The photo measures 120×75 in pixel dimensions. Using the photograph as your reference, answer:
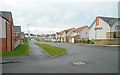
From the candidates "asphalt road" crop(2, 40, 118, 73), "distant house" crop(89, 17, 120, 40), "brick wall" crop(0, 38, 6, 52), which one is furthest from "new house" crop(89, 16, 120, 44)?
"asphalt road" crop(2, 40, 118, 73)

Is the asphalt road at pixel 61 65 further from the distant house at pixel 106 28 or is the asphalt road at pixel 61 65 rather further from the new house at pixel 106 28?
the distant house at pixel 106 28

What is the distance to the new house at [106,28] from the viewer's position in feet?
175

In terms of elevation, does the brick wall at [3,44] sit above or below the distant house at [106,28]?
below

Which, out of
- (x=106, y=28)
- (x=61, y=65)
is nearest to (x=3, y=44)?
(x=61, y=65)

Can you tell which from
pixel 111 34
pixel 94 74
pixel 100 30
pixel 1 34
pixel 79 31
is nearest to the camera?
pixel 94 74

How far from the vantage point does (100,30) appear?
57125mm

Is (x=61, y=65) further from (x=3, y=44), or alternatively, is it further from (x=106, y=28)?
(x=106, y=28)

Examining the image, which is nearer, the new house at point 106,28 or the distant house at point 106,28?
the new house at point 106,28

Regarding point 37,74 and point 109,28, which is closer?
point 37,74

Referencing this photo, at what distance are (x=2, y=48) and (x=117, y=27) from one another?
40.8 m

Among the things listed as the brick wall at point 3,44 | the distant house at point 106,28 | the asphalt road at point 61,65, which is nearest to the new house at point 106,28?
the distant house at point 106,28

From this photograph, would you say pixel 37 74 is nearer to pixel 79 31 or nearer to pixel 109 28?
pixel 109 28

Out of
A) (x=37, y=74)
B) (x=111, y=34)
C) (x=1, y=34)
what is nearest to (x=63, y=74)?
(x=37, y=74)

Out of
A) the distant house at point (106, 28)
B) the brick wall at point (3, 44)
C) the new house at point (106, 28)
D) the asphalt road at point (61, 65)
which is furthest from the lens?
the distant house at point (106, 28)
